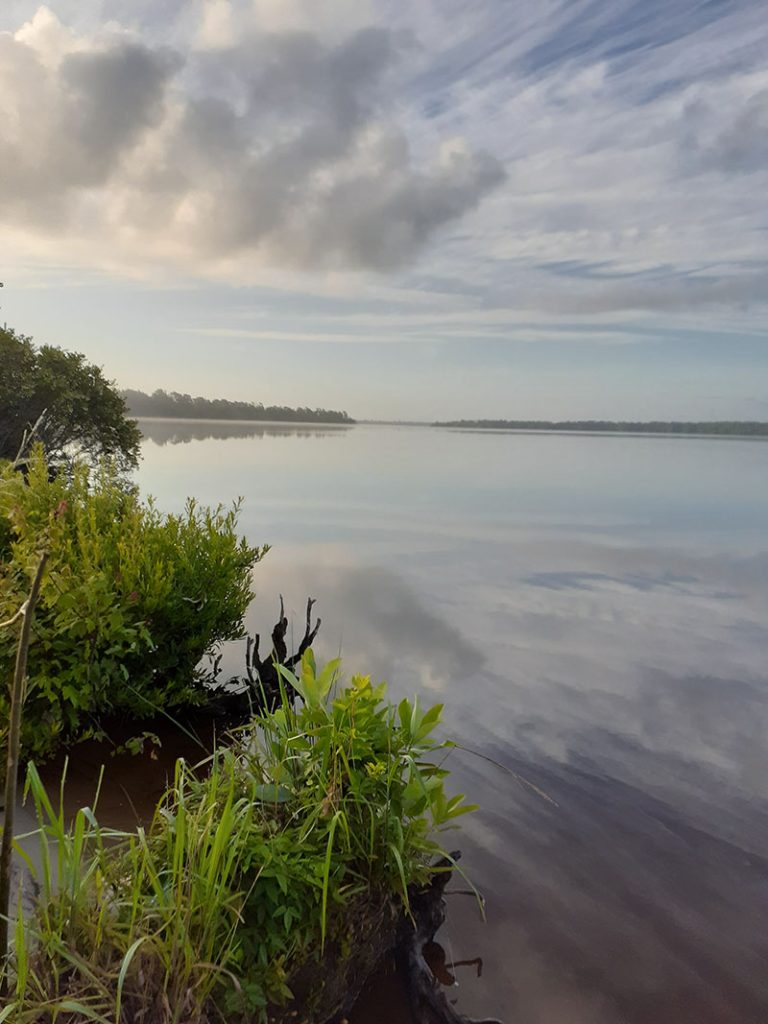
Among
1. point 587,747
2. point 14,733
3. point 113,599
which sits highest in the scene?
point 14,733

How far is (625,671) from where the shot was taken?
45.1 feet

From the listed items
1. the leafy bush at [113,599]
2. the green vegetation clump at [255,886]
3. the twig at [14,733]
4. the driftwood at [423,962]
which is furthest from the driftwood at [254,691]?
the twig at [14,733]

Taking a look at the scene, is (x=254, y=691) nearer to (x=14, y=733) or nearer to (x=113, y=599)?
(x=113, y=599)

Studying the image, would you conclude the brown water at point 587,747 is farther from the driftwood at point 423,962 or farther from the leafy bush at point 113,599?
the leafy bush at point 113,599

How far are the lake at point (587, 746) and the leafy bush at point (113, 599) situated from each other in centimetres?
341

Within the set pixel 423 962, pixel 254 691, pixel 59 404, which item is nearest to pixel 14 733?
pixel 423 962

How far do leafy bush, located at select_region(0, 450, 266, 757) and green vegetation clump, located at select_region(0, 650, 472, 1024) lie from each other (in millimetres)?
2245

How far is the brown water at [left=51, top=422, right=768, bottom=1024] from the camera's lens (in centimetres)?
527

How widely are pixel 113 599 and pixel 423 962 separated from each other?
432cm

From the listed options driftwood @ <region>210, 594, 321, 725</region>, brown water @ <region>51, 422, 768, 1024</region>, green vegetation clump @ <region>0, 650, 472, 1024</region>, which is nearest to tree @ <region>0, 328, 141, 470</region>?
brown water @ <region>51, 422, 768, 1024</region>

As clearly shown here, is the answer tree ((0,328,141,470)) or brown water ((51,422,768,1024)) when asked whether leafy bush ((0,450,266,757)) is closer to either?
brown water ((51,422,768,1024))

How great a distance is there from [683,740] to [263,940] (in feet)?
27.4

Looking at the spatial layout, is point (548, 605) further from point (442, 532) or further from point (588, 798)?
point (442, 532)

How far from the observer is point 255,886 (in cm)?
354
